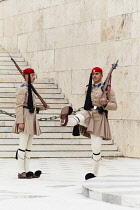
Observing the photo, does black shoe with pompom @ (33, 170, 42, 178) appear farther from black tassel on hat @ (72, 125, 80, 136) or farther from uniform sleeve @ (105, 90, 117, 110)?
uniform sleeve @ (105, 90, 117, 110)

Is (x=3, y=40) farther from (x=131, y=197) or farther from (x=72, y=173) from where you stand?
(x=131, y=197)

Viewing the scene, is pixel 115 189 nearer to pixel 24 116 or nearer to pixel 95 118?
pixel 95 118

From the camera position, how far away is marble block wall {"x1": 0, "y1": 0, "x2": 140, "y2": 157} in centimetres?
1600

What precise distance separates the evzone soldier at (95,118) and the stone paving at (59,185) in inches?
20.8

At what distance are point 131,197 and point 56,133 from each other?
8509 mm

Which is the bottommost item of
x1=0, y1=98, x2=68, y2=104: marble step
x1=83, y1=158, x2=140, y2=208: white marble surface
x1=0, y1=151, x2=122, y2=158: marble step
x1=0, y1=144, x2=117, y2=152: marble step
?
x1=0, y1=151, x2=122, y2=158: marble step

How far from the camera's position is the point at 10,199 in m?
8.12

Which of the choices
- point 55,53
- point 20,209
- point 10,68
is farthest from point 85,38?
point 20,209

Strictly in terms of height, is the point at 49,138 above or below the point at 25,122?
below

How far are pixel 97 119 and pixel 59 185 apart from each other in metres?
1.44

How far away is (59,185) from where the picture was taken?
9.73 meters

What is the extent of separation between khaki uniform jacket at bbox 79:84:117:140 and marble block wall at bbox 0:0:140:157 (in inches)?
201

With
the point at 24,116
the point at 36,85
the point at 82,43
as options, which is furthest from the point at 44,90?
the point at 24,116

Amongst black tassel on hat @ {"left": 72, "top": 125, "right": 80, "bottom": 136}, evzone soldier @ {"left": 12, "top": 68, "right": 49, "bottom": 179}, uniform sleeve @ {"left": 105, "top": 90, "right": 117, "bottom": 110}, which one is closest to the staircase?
evzone soldier @ {"left": 12, "top": 68, "right": 49, "bottom": 179}
